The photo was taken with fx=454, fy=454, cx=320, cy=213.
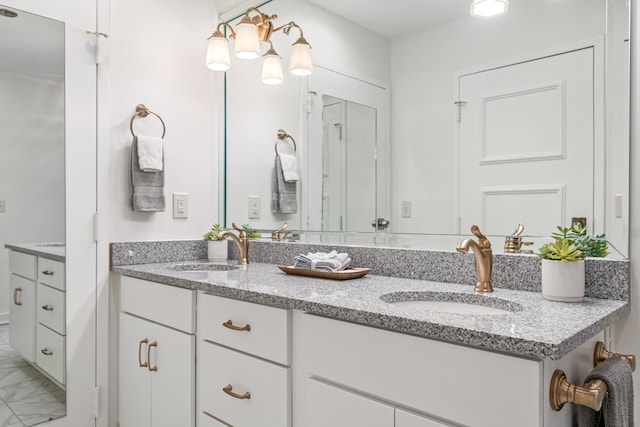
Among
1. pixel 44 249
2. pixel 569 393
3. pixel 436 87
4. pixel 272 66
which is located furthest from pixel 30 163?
pixel 569 393

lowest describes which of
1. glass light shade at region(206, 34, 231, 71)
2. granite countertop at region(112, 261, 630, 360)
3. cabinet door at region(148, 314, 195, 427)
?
cabinet door at region(148, 314, 195, 427)

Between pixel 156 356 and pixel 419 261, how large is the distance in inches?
42.9

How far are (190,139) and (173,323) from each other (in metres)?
1.02

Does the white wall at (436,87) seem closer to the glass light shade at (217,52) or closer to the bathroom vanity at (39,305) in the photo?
the glass light shade at (217,52)

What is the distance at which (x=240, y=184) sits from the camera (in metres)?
2.43

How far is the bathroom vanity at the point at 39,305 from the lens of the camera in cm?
182

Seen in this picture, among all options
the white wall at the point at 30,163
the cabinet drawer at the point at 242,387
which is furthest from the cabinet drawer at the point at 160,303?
the white wall at the point at 30,163

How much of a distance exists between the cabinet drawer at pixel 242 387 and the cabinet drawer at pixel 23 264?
0.83 metres

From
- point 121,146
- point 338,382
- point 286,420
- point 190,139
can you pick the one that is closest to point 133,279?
point 121,146

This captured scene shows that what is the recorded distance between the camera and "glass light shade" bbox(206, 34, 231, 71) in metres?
2.20

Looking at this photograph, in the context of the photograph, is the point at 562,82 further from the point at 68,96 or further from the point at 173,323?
the point at 68,96

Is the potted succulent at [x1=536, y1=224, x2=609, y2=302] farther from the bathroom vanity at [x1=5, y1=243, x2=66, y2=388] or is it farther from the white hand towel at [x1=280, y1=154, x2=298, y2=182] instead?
the bathroom vanity at [x1=5, y1=243, x2=66, y2=388]

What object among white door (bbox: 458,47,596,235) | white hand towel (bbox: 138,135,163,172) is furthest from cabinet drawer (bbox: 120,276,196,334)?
white door (bbox: 458,47,596,235)

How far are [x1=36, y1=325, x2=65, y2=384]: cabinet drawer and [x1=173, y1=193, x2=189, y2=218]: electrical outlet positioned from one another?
0.74 meters
